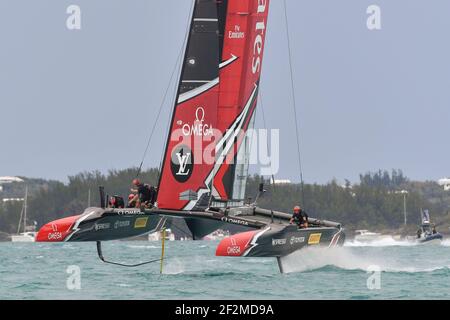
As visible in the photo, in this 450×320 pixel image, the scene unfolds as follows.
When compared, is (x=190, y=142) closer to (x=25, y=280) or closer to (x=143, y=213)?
(x=143, y=213)

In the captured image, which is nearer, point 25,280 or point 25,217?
point 25,280

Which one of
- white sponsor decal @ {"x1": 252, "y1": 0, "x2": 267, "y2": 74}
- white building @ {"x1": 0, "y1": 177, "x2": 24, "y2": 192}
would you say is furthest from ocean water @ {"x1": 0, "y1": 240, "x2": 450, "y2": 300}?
white building @ {"x1": 0, "y1": 177, "x2": 24, "y2": 192}

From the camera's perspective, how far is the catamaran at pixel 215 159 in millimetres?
24000

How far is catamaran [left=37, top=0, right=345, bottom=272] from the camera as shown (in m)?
24.0

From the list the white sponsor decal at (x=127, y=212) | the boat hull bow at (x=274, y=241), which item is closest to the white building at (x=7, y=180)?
the white sponsor decal at (x=127, y=212)

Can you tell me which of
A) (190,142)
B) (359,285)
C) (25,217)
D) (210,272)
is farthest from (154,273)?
(25,217)

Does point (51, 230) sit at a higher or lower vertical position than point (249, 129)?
lower

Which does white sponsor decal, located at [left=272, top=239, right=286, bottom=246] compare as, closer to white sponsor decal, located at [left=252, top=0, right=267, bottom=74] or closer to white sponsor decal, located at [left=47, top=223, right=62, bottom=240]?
white sponsor decal, located at [left=47, top=223, right=62, bottom=240]

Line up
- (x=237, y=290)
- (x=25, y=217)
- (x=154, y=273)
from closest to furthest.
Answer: (x=237, y=290)
(x=154, y=273)
(x=25, y=217)

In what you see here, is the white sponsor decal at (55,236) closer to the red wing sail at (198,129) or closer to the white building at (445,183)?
the red wing sail at (198,129)

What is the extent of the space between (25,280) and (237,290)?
5.40m

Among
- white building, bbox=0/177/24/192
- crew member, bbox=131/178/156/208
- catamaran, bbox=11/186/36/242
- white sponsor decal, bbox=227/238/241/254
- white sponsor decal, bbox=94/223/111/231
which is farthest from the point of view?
white building, bbox=0/177/24/192

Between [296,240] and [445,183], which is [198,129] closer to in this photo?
[296,240]

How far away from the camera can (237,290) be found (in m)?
22.0
